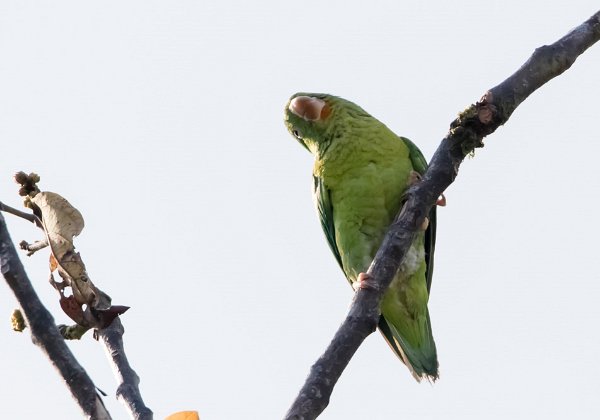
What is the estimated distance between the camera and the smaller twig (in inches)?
118

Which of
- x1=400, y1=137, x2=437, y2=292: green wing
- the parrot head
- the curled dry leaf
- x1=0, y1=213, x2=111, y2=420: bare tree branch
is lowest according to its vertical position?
x1=0, y1=213, x2=111, y2=420: bare tree branch

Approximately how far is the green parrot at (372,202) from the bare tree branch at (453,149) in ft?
6.51

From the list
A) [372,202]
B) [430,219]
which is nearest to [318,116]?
[372,202]

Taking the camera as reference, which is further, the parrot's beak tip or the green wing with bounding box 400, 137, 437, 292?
the parrot's beak tip

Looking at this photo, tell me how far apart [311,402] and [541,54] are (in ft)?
6.49

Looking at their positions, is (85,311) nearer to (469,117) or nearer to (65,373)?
(65,373)

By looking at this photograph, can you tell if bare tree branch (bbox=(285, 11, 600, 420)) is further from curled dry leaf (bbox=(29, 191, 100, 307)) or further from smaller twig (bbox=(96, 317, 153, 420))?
curled dry leaf (bbox=(29, 191, 100, 307))

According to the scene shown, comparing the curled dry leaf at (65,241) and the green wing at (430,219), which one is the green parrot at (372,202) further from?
the curled dry leaf at (65,241)

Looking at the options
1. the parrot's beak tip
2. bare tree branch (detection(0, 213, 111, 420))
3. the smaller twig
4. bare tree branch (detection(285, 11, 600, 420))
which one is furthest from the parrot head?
bare tree branch (detection(0, 213, 111, 420))

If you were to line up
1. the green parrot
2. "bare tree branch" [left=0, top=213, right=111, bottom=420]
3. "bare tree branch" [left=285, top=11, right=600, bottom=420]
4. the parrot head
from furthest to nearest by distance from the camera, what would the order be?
1. the parrot head
2. the green parrot
3. "bare tree branch" [left=285, top=11, right=600, bottom=420]
4. "bare tree branch" [left=0, top=213, right=111, bottom=420]

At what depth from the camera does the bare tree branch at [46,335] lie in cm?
255

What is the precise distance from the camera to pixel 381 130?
590cm

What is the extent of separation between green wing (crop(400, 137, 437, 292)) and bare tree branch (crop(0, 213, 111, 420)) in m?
3.59

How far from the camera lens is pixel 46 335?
2592 millimetres
